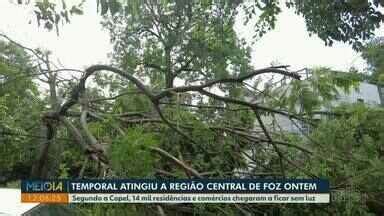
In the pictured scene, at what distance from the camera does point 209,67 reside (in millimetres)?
12453

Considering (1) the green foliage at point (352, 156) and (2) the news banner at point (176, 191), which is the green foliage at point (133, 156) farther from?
(1) the green foliage at point (352, 156)

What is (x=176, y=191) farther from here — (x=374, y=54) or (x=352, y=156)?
(x=374, y=54)

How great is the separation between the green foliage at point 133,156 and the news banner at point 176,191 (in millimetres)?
146

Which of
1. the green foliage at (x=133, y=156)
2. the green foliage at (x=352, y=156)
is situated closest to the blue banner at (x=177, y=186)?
the green foliage at (x=133, y=156)

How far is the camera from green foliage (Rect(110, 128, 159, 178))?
10.9ft

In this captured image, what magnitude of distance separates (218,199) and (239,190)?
226mm

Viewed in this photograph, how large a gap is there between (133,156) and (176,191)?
742 millimetres

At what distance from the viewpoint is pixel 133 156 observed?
3.33 meters

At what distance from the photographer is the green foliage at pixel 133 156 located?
10.9 feet

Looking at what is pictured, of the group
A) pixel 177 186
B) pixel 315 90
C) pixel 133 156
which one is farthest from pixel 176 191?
pixel 315 90

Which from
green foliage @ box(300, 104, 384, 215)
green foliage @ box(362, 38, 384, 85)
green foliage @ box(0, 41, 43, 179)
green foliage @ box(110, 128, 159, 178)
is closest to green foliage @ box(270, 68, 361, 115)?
green foliage @ box(300, 104, 384, 215)

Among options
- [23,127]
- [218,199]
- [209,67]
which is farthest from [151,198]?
[209,67]

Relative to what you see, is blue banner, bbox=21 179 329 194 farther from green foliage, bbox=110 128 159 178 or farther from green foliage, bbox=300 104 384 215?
green foliage, bbox=300 104 384 215

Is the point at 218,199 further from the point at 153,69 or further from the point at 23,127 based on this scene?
the point at 153,69
